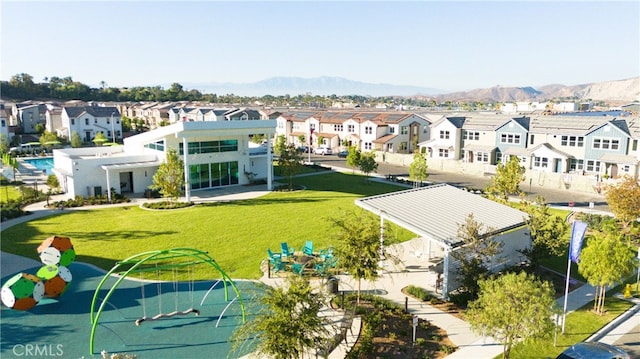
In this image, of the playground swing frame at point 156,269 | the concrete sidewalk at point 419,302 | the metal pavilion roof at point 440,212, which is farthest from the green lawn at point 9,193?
the metal pavilion roof at point 440,212

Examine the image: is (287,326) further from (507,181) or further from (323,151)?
(323,151)

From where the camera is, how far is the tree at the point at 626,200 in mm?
25125

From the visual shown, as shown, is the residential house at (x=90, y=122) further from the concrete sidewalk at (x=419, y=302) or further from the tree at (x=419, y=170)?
the tree at (x=419, y=170)

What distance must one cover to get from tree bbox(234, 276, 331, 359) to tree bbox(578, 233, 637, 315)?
1124 cm

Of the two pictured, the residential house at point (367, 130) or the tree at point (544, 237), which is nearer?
the tree at point (544, 237)

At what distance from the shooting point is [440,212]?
20.6m

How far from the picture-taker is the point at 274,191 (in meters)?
38.4

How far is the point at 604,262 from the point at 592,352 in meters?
4.67

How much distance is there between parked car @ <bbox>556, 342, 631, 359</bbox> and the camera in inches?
506

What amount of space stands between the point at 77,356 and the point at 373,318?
9.29 m

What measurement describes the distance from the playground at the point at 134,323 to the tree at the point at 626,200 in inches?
826

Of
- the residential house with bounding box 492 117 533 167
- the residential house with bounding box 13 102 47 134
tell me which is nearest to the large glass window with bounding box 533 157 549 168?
the residential house with bounding box 492 117 533 167

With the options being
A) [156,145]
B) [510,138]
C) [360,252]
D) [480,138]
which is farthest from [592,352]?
[480,138]

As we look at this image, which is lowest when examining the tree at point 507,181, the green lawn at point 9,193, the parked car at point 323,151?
the green lawn at point 9,193
